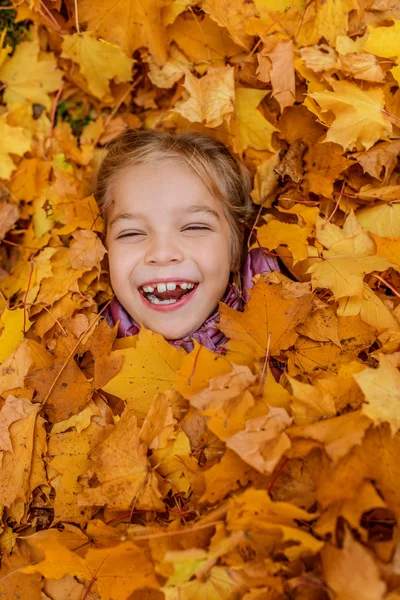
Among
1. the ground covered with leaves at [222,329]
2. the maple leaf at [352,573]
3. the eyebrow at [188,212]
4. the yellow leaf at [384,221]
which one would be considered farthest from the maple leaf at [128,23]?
the maple leaf at [352,573]

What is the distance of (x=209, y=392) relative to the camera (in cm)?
155

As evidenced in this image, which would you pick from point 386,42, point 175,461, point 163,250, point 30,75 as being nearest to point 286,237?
point 163,250

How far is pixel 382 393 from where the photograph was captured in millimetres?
1404

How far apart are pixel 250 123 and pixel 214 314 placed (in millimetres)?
799

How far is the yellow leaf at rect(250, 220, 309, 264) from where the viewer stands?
196 cm

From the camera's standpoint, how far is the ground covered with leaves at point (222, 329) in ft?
4.51

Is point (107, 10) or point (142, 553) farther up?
point (107, 10)

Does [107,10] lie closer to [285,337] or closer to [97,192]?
[97,192]

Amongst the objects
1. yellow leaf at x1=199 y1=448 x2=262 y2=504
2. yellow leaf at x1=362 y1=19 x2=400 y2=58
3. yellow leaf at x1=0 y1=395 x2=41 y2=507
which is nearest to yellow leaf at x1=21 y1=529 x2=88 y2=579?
yellow leaf at x1=0 y1=395 x2=41 y2=507

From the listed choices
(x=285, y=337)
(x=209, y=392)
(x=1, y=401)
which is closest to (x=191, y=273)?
(x=285, y=337)

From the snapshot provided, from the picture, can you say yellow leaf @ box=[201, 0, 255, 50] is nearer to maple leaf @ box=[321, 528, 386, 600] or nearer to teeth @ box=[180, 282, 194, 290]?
teeth @ box=[180, 282, 194, 290]

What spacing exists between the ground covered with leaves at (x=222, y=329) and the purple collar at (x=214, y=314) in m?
0.11

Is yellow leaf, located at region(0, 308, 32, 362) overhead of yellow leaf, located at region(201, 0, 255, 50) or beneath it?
beneath

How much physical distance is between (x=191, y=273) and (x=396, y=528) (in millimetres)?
1069
